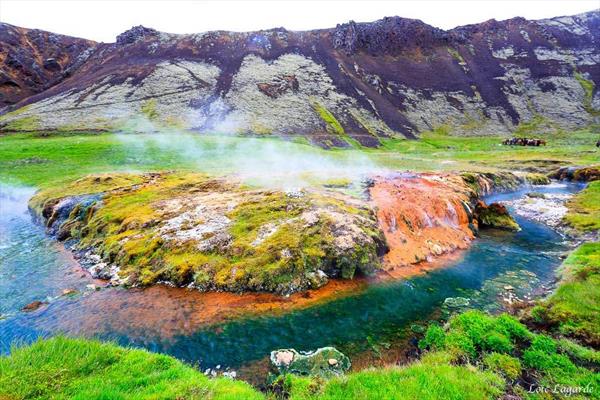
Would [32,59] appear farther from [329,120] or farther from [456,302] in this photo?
[456,302]

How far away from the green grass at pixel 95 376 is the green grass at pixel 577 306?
1274 centimetres

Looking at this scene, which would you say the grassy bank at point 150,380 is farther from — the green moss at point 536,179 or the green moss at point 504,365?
the green moss at point 536,179

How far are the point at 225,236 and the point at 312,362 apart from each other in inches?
472

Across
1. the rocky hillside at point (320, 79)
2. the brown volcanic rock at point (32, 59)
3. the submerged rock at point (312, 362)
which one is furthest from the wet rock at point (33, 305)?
the brown volcanic rock at point (32, 59)

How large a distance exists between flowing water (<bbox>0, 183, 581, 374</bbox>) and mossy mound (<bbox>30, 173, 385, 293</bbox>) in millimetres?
1915

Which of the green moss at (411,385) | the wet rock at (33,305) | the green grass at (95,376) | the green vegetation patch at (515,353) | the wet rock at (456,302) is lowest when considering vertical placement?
the wet rock at (33,305)

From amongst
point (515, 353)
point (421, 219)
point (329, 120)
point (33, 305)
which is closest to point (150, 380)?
point (515, 353)

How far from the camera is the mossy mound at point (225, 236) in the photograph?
66.5ft

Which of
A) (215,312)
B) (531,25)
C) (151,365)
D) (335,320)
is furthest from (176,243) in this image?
(531,25)

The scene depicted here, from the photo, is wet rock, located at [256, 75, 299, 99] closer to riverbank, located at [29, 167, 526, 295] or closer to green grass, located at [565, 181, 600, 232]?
riverbank, located at [29, 167, 526, 295]

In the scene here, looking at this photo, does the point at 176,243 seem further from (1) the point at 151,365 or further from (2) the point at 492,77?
(2) the point at 492,77

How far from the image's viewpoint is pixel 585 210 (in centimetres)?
3484

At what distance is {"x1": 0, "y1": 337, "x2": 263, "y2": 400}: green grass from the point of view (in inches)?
311

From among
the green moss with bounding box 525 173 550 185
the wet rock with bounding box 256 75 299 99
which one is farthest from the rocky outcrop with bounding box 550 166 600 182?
the wet rock with bounding box 256 75 299 99
